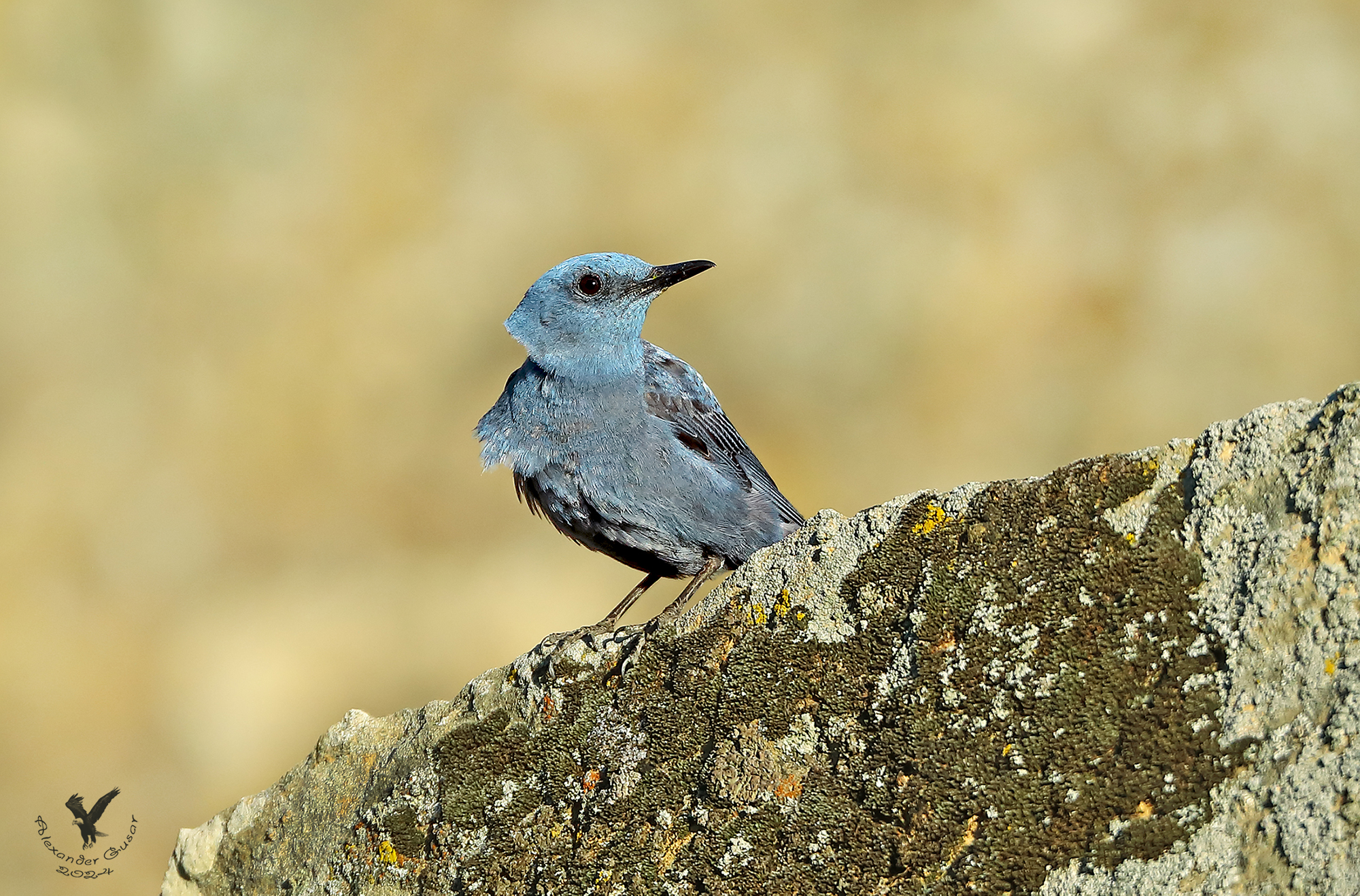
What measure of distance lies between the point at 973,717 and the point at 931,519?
626mm

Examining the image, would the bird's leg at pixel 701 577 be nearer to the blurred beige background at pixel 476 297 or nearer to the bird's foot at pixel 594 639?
the bird's foot at pixel 594 639

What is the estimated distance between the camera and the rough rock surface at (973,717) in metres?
2.74

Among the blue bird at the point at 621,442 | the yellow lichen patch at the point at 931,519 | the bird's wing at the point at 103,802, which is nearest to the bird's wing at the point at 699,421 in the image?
the blue bird at the point at 621,442

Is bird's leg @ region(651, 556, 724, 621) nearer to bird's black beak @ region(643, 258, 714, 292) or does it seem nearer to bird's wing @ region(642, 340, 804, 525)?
bird's wing @ region(642, 340, 804, 525)

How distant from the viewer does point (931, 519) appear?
11.3 ft

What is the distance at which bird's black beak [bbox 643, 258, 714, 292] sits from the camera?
245 inches

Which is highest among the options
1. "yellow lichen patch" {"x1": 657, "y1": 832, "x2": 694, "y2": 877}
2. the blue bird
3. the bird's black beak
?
the bird's black beak

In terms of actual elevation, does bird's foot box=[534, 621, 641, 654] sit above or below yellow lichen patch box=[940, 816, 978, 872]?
above

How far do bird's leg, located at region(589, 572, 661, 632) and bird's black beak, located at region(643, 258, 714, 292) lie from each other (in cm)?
157

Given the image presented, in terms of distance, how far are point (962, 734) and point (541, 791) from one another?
1.44 m

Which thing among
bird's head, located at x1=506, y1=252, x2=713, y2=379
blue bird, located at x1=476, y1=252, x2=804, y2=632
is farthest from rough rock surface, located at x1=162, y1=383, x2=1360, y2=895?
bird's head, located at x1=506, y1=252, x2=713, y2=379

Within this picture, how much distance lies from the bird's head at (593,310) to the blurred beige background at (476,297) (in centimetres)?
589

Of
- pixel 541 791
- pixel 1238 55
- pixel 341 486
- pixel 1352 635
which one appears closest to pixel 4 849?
pixel 341 486

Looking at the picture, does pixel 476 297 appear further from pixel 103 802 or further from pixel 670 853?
pixel 670 853
